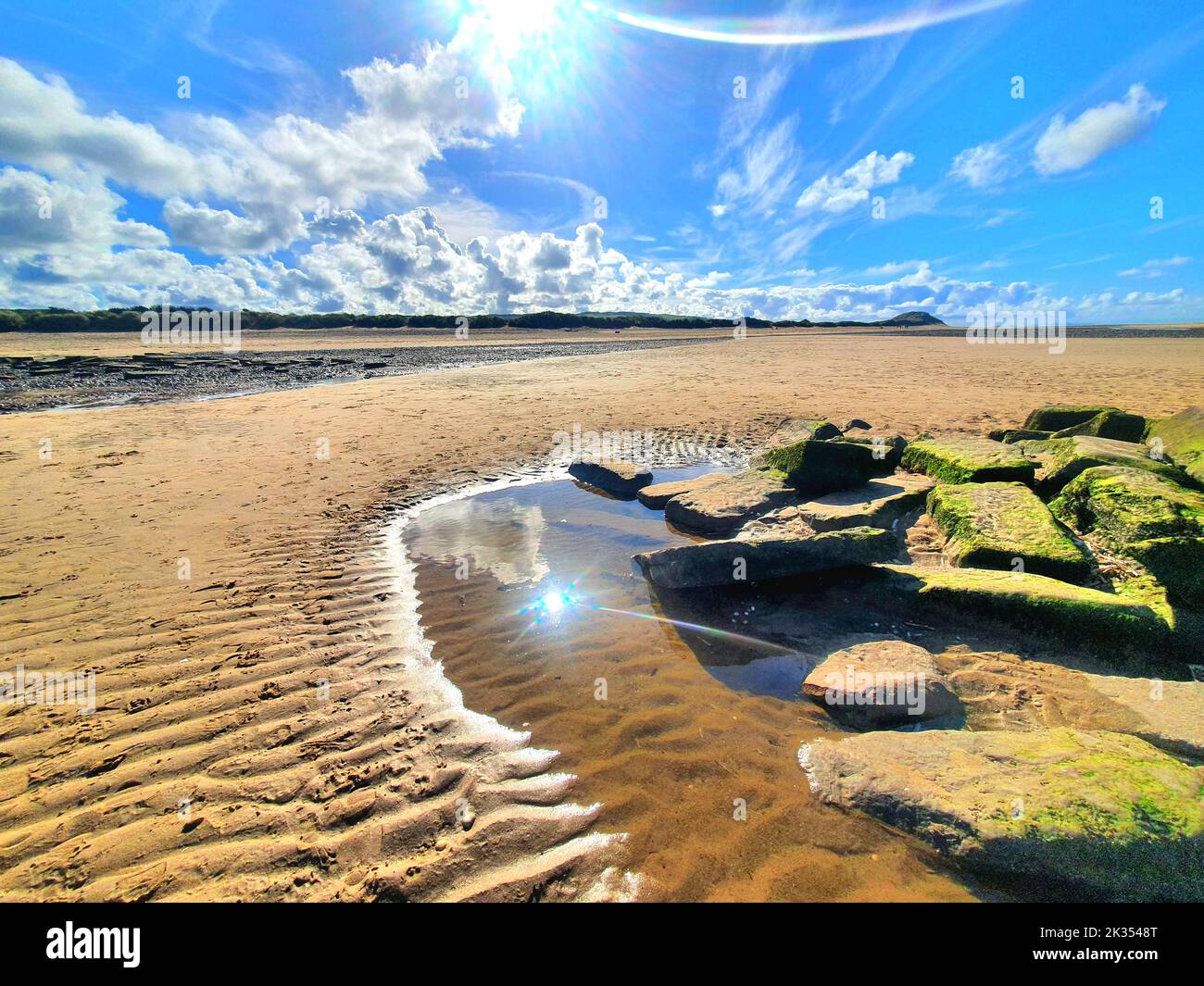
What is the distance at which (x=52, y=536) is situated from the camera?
21.6 feet

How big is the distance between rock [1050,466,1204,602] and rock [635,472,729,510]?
15.2 feet

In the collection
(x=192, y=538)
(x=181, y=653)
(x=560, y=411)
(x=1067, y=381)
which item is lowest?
(x=181, y=653)

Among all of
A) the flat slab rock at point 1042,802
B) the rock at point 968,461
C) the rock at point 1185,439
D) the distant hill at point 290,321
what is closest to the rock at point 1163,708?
the flat slab rock at point 1042,802

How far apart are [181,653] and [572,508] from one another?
526 centimetres

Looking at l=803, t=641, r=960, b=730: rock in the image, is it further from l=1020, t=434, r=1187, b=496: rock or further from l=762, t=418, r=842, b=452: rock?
l=762, t=418, r=842, b=452: rock

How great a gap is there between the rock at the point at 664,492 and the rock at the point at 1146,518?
4.63 meters

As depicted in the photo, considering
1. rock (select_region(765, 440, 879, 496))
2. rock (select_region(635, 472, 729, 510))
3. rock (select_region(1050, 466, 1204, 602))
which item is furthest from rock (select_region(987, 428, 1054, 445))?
rock (select_region(635, 472, 729, 510))

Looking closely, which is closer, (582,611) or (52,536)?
(582,611)

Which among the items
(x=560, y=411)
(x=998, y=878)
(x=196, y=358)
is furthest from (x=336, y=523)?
(x=196, y=358)

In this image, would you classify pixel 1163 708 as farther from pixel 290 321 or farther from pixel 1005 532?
pixel 290 321

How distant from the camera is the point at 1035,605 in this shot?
445 centimetres

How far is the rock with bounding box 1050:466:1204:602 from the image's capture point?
4488 millimetres
